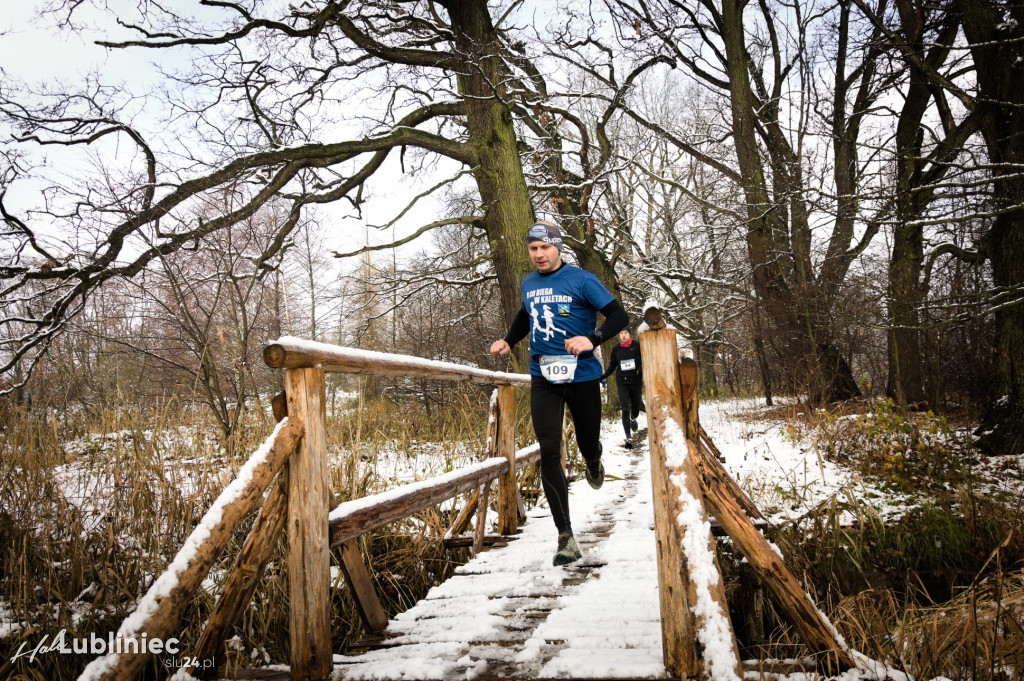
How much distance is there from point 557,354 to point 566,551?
115 centimetres

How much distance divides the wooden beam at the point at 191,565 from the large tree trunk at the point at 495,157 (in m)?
6.77

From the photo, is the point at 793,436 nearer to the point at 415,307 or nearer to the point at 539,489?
the point at 539,489

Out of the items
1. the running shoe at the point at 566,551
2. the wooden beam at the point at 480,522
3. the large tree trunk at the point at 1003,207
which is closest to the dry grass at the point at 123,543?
the wooden beam at the point at 480,522

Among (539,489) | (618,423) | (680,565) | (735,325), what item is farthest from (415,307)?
(735,325)

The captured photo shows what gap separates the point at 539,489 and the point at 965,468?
419cm

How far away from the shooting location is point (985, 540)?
190 inches

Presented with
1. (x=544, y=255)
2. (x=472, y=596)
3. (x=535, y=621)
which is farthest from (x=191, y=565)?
(x=544, y=255)

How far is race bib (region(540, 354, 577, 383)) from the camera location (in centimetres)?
335

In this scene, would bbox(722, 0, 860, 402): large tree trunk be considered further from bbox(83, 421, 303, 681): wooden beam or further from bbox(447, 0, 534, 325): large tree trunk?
bbox(83, 421, 303, 681): wooden beam

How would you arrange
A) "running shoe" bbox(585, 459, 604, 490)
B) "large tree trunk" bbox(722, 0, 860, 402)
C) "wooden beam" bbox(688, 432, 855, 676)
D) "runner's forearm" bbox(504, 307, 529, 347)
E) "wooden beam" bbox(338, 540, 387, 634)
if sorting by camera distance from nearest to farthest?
"wooden beam" bbox(688, 432, 855, 676) → "wooden beam" bbox(338, 540, 387, 634) → "runner's forearm" bbox(504, 307, 529, 347) → "running shoe" bbox(585, 459, 604, 490) → "large tree trunk" bbox(722, 0, 860, 402)

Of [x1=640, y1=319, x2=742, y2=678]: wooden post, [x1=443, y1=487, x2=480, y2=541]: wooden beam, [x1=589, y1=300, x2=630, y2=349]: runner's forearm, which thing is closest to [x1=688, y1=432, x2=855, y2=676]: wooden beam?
[x1=640, y1=319, x2=742, y2=678]: wooden post

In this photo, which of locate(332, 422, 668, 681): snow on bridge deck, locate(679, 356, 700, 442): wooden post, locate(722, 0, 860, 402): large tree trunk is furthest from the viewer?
locate(722, 0, 860, 402): large tree trunk

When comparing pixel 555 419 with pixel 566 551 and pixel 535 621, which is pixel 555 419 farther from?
pixel 535 621

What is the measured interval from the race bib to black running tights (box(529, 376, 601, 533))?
0.08 m
